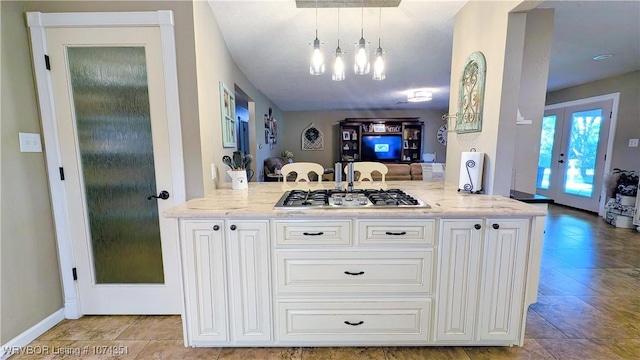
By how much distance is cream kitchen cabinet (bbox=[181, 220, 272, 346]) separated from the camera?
58.2 inches

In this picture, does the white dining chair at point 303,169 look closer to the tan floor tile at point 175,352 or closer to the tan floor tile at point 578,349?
the tan floor tile at point 175,352

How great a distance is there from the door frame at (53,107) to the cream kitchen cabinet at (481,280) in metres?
1.76

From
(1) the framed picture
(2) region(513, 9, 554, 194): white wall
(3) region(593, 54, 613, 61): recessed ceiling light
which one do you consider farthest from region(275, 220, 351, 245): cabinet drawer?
(3) region(593, 54, 613, 61): recessed ceiling light

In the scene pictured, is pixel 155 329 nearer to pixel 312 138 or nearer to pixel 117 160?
pixel 117 160

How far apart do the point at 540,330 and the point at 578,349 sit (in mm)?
190

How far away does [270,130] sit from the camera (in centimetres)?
616

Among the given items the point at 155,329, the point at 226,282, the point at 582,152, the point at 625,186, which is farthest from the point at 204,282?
the point at 582,152

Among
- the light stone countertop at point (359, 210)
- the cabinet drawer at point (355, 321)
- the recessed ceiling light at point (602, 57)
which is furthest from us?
the recessed ceiling light at point (602, 57)

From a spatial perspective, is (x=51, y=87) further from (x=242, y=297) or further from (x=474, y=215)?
(x=474, y=215)

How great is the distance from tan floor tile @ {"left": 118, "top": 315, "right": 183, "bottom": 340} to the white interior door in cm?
6

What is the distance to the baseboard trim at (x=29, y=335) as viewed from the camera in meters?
1.57

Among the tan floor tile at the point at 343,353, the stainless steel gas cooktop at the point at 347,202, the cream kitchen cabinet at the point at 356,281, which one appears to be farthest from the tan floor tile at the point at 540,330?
the stainless steel gas cooktop at the point at 347,202

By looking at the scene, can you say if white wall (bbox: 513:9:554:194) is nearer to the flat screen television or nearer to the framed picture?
the framed picture

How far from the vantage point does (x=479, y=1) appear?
1946mm
